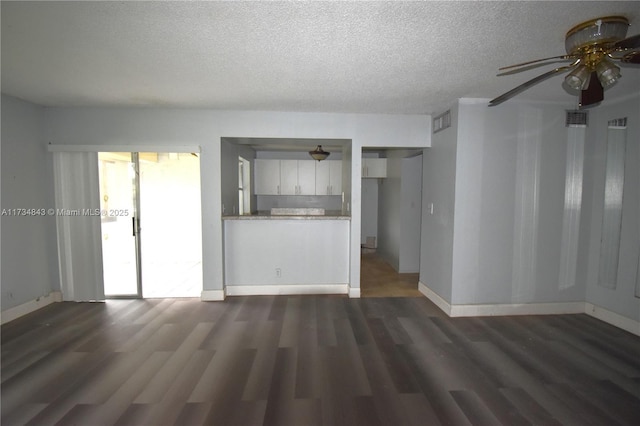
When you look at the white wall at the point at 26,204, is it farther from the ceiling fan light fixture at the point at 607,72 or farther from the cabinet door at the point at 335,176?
the ceiling fan light fixture at the point at 607,72

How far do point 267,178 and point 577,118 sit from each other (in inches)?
197

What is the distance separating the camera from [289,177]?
19.2ft

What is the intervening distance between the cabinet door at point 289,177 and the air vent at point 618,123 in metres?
4.75

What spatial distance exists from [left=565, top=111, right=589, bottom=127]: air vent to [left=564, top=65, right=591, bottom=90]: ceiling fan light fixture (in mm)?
1729

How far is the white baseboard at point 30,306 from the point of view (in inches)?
113

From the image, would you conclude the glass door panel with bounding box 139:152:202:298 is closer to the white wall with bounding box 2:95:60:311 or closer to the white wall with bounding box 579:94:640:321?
the white wall with bounding box 2:95:60:311

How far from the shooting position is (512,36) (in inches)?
68.9

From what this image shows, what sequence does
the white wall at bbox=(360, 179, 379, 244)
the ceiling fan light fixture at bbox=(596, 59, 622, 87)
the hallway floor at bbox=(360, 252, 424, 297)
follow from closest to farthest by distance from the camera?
the ceiling fan light fixture at bbox=(596, 59, 622, 87), the hallway floor at bbox=(360, 252, 424, 297), the white wall at bbox=(360, 179, 379, 244)

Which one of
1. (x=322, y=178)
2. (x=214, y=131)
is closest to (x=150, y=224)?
(x=214, y=131)

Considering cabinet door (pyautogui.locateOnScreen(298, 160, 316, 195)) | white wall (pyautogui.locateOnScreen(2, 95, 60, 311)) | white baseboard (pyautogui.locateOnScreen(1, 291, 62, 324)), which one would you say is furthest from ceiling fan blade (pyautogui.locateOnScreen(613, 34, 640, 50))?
white baseboard (pyautogui.locateOnScreen(1, 291, 62, 324))

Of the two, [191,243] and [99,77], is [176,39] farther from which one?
[191,243]

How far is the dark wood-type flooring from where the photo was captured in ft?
5.58

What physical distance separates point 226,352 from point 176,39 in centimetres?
250

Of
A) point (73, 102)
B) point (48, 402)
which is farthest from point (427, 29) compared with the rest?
point (73, 102)
